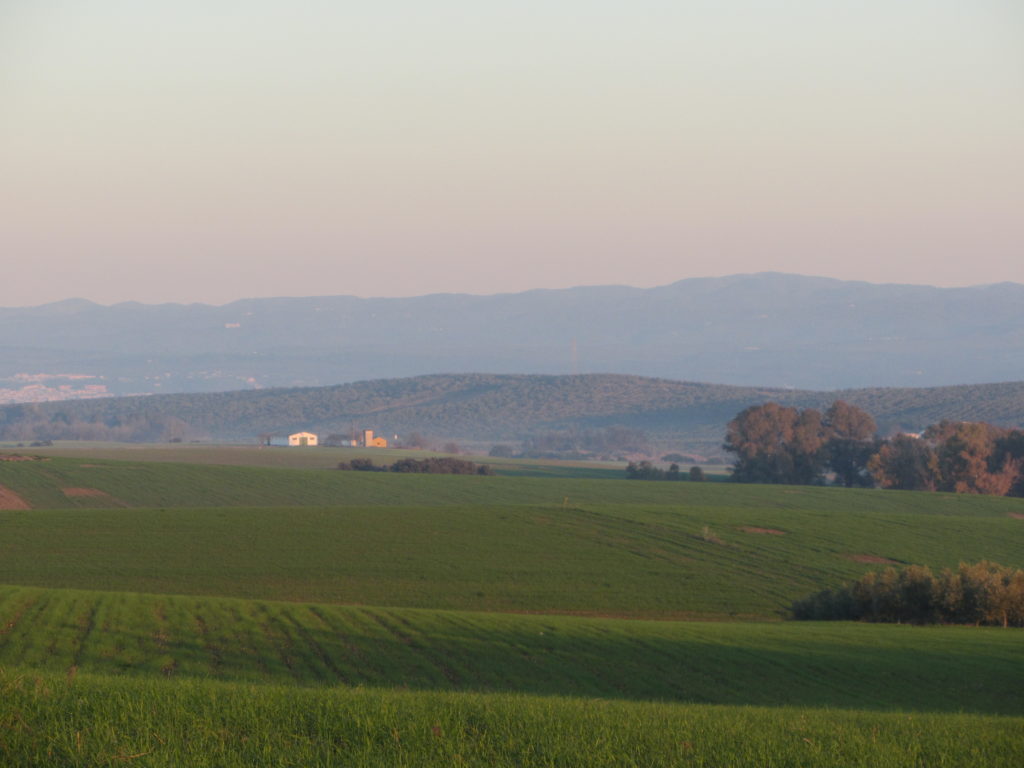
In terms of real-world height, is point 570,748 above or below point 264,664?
above

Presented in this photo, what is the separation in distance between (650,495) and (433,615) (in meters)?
48.0

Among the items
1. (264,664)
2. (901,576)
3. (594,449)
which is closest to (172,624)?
(264,664)

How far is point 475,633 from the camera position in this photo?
1091 inches

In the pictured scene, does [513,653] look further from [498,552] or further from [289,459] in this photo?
[289,459]

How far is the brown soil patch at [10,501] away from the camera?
208 feet

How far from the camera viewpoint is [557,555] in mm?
49344

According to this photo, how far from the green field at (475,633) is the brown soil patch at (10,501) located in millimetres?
640

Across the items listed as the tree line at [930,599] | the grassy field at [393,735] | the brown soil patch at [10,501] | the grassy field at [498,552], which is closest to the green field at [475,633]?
the grassy field at [393,735]

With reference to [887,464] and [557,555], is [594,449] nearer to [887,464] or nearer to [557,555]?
[887,464]

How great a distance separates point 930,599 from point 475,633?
1655 centimetres

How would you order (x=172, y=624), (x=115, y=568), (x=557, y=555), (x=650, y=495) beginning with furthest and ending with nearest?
Result: (x=650, y=495), (x=557, y=555), (x=115, y=568), (x=172, y=624)

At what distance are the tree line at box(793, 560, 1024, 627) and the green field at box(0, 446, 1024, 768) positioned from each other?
2.74m

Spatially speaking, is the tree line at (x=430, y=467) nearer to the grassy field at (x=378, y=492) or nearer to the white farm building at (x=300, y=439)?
the grassy field at (x=378, y=492)

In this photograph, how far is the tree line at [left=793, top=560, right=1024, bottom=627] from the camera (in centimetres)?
3462
